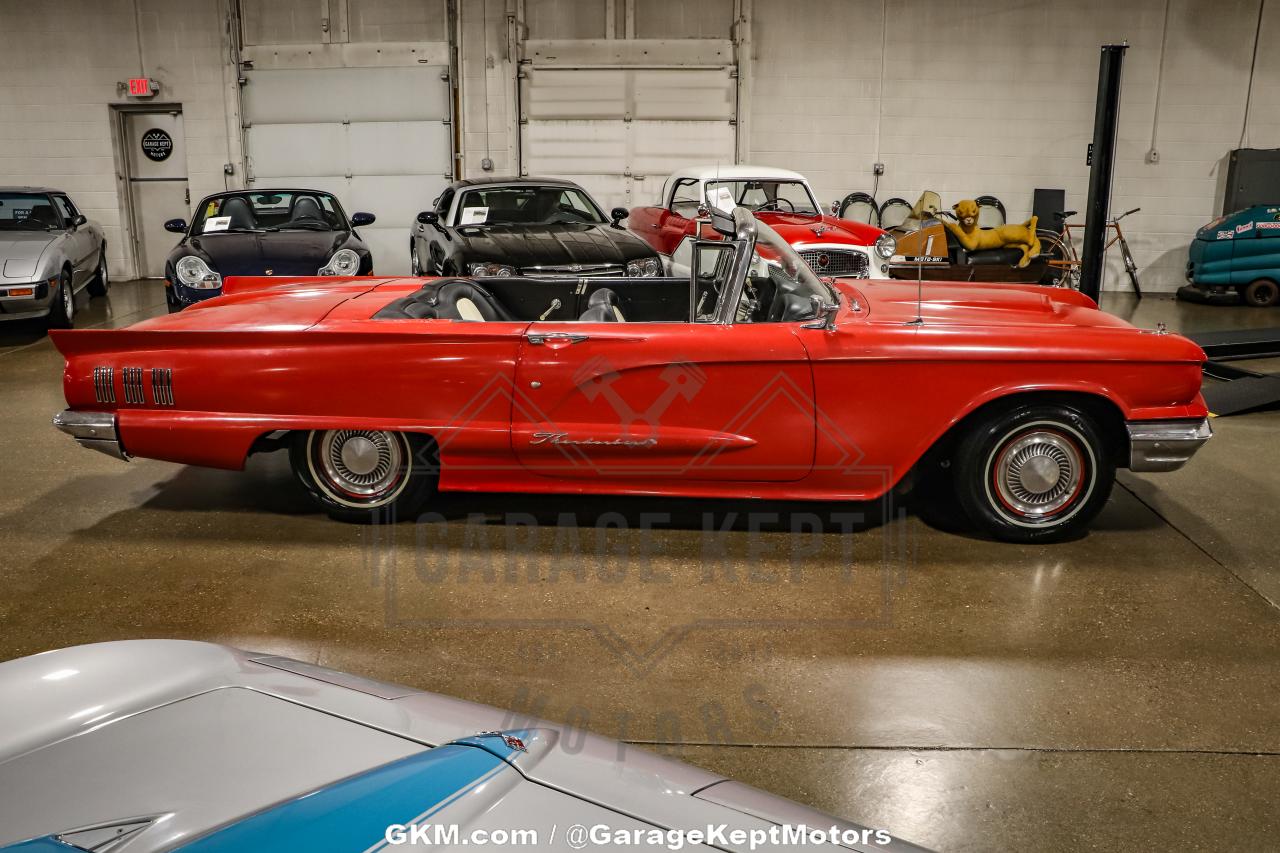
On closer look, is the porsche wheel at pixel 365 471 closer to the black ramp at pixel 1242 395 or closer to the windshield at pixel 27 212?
the black ramp at pixel 1242 395

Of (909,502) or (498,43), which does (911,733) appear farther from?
(498,43)

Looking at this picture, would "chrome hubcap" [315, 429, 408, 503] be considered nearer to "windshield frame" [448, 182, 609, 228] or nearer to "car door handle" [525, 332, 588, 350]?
"car door handle" [525, 332, 588, 350]

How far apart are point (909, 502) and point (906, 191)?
967 centimetres

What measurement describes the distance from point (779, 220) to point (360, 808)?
8845 mm

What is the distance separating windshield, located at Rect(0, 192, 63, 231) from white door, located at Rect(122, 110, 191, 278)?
417 centimetres

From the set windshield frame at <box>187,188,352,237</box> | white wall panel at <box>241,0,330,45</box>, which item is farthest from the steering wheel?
white wall panel at <box>241,0,330,45</box>

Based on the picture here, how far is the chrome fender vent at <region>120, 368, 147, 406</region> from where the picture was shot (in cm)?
425

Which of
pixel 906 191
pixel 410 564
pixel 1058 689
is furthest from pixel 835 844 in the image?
pixel 906 191

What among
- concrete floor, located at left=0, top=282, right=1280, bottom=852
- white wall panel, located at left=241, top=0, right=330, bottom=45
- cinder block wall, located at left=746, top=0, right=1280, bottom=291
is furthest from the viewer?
white wall panel, located at left=241, top=0, right=330, bottom=45

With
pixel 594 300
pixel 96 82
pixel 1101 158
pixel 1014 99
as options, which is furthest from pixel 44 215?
pixel 1014 99

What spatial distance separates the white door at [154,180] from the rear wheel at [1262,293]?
13.5 metres

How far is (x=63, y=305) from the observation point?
927cm

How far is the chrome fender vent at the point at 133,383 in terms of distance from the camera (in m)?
4.25

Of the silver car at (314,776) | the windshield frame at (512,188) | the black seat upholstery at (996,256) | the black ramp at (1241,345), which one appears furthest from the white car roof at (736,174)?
the silver car at (314,776)
